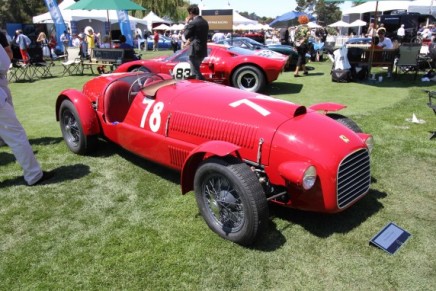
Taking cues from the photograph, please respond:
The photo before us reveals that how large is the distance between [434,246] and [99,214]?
3.06 meters

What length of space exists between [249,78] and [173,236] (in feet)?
21.3

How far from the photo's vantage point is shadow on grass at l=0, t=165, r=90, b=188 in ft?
14.4

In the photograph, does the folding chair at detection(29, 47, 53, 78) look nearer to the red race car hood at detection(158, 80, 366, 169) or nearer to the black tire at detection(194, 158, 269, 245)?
the red race car hood at detection(158, 80, 366, 169)

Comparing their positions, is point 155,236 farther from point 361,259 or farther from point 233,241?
point 361,259

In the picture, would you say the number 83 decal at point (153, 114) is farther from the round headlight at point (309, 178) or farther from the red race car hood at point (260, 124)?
the round headlight at point (309, 178)

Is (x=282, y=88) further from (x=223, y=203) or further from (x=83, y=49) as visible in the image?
(x=83, y=49)

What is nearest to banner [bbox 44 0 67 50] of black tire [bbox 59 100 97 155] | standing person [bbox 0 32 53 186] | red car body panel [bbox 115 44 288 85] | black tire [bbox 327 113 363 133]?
red car body panel [bbox 115 44 288 85]

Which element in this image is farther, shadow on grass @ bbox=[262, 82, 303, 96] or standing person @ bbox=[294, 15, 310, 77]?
standing person @ bbox=[294, 15, 310, 77]

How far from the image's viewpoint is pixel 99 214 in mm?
3666

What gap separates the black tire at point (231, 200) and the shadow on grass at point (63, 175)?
2045 millimetres

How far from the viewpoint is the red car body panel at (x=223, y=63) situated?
351 inches

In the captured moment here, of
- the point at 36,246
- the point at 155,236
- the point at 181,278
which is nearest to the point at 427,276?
the point at 181,278

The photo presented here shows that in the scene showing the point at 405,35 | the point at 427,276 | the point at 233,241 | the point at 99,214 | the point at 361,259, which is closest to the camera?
the point at 427,276

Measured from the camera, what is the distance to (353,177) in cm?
316
